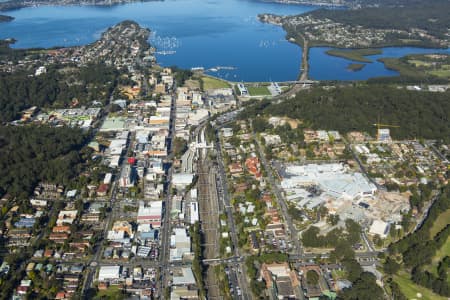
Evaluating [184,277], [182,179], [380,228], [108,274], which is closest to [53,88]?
[182,179]

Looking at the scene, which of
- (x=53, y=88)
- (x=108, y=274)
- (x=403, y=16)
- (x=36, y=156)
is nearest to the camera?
(x=108, y=274)

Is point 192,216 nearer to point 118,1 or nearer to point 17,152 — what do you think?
point 17,152

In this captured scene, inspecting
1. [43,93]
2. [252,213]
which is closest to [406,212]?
[252,213]

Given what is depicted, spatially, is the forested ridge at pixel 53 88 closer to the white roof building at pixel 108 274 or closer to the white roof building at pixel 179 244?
Result: the white roof building at pixel 179 244

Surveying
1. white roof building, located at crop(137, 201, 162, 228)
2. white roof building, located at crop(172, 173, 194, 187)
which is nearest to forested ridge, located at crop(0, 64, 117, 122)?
white roof building, located at crop(172, 173, 194, 187)

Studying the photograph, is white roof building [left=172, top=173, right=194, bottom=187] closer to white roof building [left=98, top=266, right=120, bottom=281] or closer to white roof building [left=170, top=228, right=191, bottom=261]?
white roof building [left=170, top=228, right=191, bottom=261]

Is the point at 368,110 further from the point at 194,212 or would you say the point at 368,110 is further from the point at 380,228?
the point at 194,212
